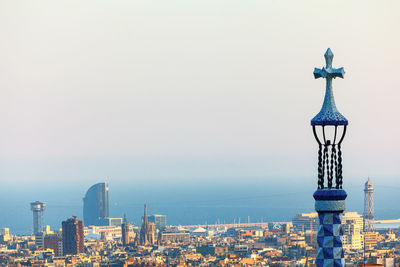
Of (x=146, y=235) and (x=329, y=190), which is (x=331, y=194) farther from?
(x=146, y=235)

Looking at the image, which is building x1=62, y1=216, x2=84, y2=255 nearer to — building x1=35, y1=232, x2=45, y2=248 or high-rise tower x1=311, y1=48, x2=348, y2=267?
building x1=35, y1=232, x2=45, y2=248

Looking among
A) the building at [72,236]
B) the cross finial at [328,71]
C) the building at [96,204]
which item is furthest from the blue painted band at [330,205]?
the building at [96,204]

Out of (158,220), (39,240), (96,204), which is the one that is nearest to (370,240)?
(39,240)

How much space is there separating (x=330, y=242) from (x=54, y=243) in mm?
99394

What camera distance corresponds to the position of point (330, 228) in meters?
15.9

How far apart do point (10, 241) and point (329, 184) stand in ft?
358

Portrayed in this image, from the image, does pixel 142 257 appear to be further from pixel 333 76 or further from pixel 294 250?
pixel 333 76

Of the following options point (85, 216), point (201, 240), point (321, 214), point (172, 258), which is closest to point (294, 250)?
point (172, 258)

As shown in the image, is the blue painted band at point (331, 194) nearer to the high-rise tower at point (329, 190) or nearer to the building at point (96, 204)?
the high-rise tower at point (329, 190)

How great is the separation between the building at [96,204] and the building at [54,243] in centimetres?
6535

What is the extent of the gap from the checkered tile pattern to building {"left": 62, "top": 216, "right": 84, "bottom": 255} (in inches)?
3743

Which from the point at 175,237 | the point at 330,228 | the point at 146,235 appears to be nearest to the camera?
the point at 330,228

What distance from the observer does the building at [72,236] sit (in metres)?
111

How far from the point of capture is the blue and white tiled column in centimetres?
1567
